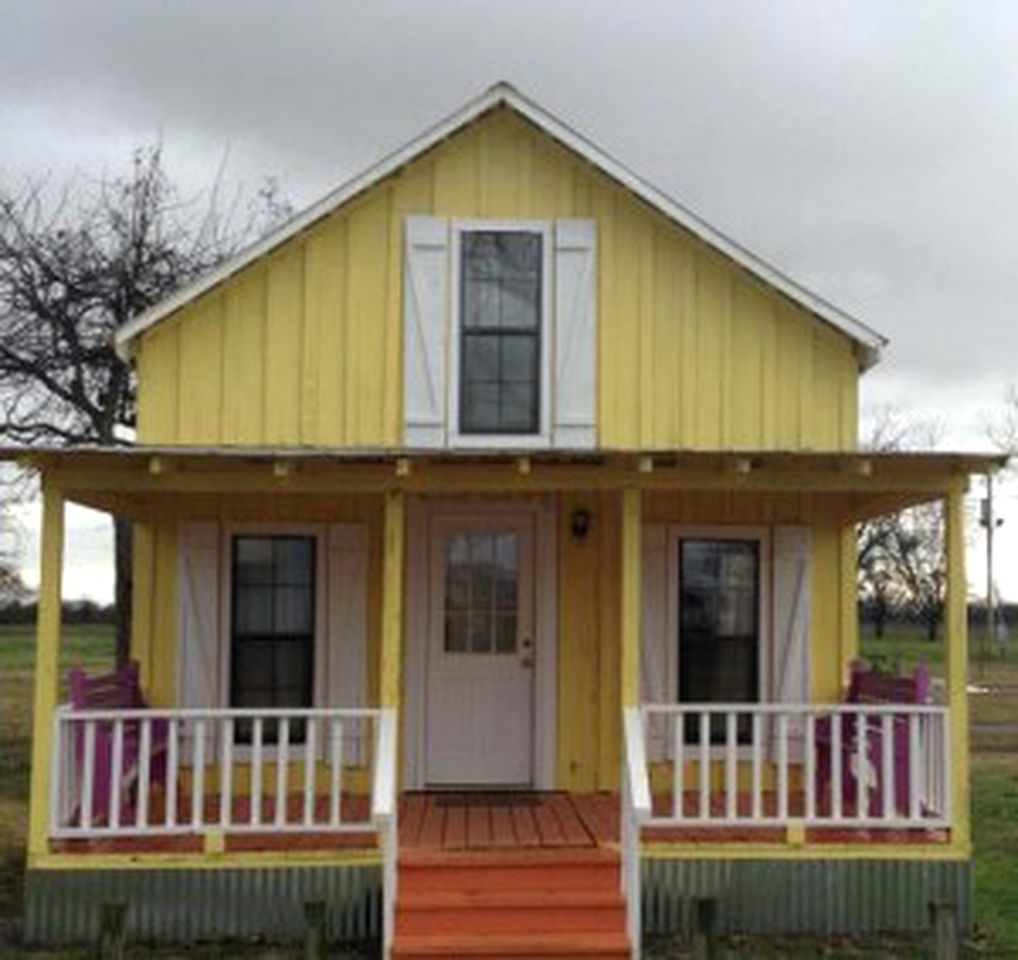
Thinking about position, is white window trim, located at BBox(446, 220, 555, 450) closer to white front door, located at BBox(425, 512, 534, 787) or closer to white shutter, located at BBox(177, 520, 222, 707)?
white front door, located at BBox(425, 512, 534, 787)

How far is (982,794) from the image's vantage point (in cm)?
1895

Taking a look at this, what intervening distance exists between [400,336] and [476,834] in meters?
3.93

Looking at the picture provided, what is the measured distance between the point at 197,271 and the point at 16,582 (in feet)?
102

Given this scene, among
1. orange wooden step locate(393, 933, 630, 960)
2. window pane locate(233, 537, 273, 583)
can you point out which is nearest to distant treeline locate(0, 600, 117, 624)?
window pane locate(233, 537, 273, 583)

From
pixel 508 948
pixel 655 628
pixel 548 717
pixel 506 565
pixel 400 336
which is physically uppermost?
pixel 400 336

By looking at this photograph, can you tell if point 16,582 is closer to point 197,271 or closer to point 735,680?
point 197,271

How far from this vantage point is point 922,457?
35.1 feet

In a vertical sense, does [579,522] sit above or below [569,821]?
above

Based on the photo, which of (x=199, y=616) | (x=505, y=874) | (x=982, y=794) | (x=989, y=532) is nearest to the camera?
(x=505, y=874)

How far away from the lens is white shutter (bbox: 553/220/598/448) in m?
12.8

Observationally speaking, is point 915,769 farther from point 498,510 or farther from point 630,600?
point 498,510

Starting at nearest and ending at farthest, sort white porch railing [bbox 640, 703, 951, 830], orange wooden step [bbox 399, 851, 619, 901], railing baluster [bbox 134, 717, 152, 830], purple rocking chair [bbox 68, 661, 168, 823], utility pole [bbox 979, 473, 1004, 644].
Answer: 1. orange wooden step [bbox 399, 851, 619, 901]
2. railing baluster [bbox 134, 717, 152, 830]
3. white porch railing [bbox 640, 703, 951, 830]
4. purple rocking chair [bbox 68, 661, 168, 823]
5. utility pole [bbox 979, 473, 1004, 644]

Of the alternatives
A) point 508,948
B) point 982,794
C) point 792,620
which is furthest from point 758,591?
point 982,794

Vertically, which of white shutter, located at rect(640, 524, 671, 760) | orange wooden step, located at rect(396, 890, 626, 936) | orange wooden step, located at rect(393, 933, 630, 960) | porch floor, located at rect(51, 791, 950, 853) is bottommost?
orange wooden step, located at rect(393, 933, 630, 960)
